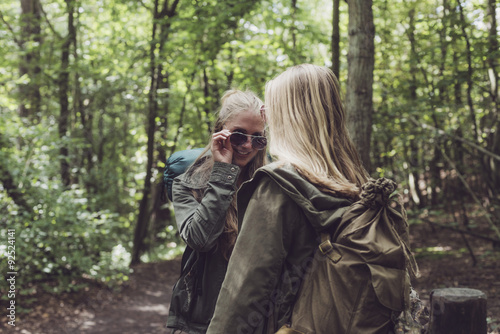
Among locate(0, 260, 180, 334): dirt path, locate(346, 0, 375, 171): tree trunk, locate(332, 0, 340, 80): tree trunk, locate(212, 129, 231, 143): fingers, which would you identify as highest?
locate(332, 0, 340, 80): tree trunk

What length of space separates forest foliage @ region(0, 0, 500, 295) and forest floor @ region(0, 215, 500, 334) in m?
0.40

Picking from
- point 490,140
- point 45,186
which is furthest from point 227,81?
point 490,140

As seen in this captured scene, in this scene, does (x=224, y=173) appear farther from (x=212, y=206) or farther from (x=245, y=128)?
(x=245, y=128)

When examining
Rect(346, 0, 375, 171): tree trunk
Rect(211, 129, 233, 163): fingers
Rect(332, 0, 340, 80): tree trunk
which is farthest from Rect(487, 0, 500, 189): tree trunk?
Rect(211, 129, 233, 163): fingers

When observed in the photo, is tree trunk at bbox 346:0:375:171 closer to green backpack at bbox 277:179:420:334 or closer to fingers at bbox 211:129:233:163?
fingers at bbox 211:129:233:163

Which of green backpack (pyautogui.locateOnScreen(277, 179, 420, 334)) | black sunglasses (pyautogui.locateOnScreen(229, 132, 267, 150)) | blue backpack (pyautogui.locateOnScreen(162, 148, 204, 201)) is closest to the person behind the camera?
green backpack (pyautogui.locateOnScreen(277, 179, 420, 334))

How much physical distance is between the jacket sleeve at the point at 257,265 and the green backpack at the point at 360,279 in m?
0.10

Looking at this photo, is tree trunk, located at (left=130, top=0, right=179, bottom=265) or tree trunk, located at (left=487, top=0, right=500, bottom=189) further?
tree trunk, located at (left=130, top=0, right=179, bottom=265)

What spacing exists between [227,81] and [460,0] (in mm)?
5648

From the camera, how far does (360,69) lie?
420 cm

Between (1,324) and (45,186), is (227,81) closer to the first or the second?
(45,186)

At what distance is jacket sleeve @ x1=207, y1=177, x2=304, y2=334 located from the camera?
150cm

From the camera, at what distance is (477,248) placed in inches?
328

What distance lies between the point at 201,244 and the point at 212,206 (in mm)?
187
